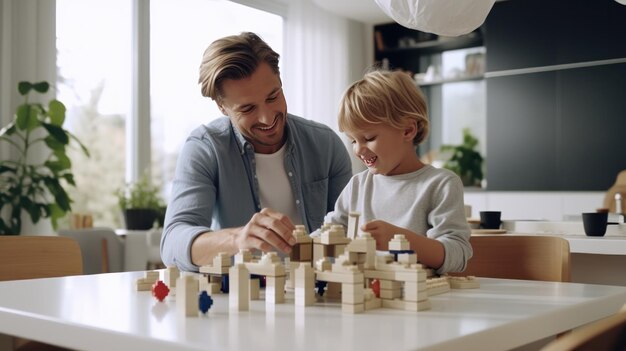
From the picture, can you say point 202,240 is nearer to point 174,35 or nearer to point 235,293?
point 235,293

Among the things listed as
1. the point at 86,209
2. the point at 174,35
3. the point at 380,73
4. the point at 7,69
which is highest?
the point at 174,35

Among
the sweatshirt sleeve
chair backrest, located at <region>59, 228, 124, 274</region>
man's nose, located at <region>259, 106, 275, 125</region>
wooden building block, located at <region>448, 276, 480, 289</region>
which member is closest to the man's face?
man's nose, located at <region>259, 106, 275, 125</region>

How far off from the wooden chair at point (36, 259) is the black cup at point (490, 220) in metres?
1.34

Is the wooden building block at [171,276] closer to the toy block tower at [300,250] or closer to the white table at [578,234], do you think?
the toy block tower at [300,250]

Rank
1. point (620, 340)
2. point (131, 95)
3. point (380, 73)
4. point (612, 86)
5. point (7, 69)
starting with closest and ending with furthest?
point (620, 340) → point (380, 73) → point (7, 69) → point (131, 95) → point (612, 86)

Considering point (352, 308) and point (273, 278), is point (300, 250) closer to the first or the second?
point (273, 278)

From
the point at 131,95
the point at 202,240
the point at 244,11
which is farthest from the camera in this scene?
the point at 244,11

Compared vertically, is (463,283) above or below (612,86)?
below

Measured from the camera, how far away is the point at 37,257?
1.93 meters

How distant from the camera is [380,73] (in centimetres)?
177

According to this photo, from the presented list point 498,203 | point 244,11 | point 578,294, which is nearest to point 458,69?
point 498,203

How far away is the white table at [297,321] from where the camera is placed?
2.94 feet

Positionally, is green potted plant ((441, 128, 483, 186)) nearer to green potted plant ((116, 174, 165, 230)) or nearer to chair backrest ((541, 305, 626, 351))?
green potted plant ((116, 174, 165, 230))

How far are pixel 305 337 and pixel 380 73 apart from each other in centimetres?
98
